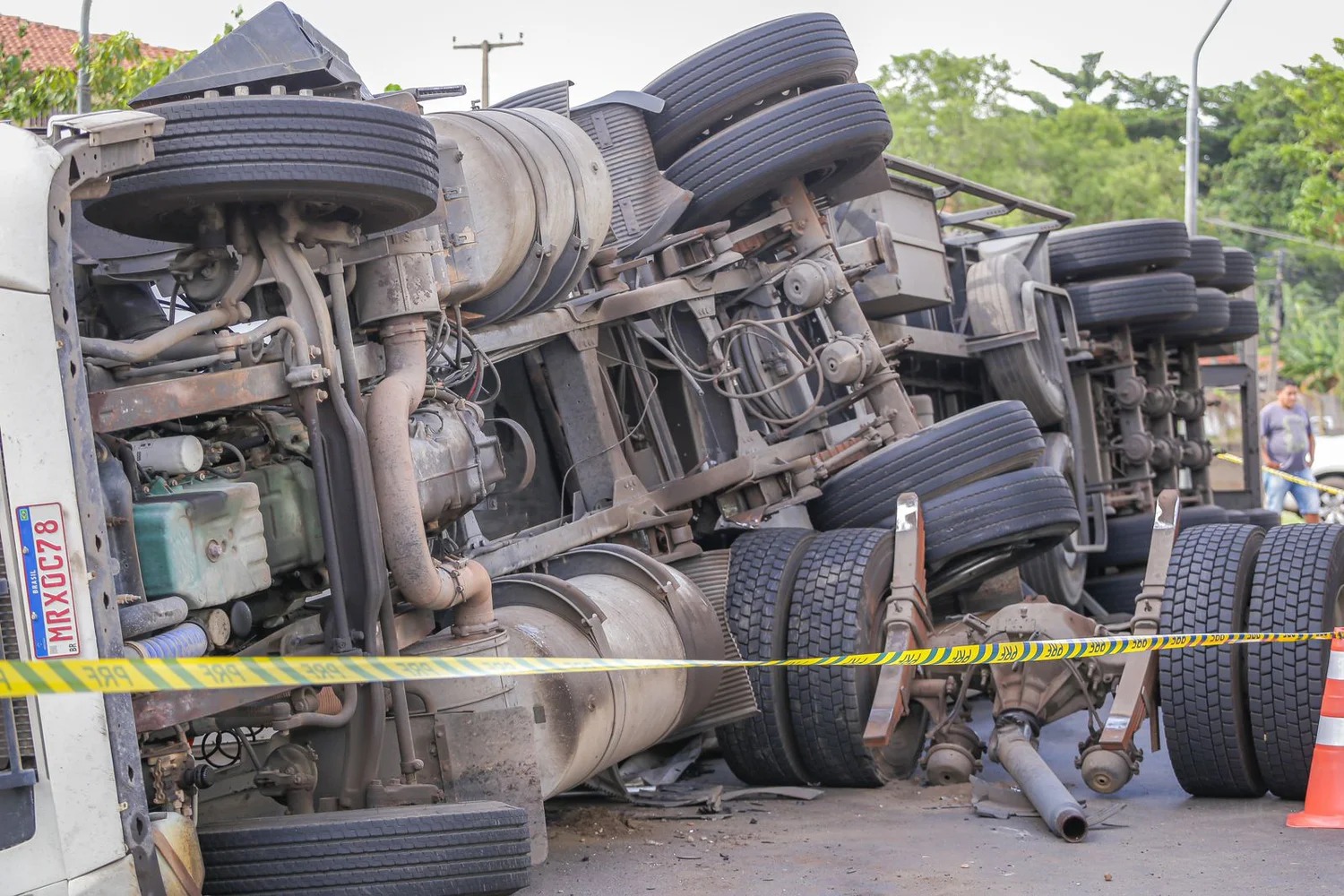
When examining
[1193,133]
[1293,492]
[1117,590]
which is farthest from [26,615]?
[1193,133]

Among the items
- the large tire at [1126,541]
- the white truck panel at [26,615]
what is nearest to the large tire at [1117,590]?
the large tire at [1126,541]

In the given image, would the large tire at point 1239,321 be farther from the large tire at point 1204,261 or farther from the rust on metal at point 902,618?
the rust on metal at point 902,618

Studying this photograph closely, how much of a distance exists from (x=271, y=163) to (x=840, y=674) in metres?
3.11

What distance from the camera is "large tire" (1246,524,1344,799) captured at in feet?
18.7

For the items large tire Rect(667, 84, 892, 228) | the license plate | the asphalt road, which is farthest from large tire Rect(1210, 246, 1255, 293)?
the license plate

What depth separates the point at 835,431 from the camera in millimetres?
7543

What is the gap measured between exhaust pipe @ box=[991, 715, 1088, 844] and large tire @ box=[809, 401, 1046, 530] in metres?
1.04

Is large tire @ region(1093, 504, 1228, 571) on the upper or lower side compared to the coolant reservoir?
lower

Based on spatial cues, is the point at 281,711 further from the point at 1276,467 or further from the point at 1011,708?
the point at 1276,467

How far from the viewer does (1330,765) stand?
214 inches

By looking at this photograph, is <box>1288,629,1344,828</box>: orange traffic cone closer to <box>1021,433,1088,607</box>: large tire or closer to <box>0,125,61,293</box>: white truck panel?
<box>1021,433,1088,607</box>: large tire

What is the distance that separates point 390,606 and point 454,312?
1105mm

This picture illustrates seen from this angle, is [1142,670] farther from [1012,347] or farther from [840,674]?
[1012,347]

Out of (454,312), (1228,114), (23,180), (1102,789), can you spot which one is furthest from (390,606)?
(1228,114)
